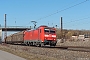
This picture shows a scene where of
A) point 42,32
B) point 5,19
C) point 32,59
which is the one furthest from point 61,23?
point 32,59

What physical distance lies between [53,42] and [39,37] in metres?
2.87

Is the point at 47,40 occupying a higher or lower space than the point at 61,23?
lower

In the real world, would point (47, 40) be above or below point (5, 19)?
below

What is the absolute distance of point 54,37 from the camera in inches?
1647

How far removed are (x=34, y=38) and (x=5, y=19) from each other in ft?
129

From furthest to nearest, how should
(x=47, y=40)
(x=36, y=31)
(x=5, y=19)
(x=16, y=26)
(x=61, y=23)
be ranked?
1. (x=16, y=26)
2. (x=5, y=19)
3. (x=61, y=23)
4. (x=36, y=31)
5. (x=47, y=40)

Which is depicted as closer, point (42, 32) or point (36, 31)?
point (42, 32)

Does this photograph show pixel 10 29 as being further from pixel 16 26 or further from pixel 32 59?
pixel 32 59

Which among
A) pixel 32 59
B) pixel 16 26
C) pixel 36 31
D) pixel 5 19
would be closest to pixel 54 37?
pixel 36 31

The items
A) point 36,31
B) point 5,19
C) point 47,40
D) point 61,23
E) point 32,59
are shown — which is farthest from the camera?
point 5,19

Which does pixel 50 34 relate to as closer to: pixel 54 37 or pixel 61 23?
pixel 54 37

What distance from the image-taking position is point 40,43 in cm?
4178

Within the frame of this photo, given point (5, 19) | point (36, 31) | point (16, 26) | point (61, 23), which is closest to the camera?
point (36, 31)

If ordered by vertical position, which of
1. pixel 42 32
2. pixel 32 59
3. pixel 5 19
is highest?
pixel 5 19
